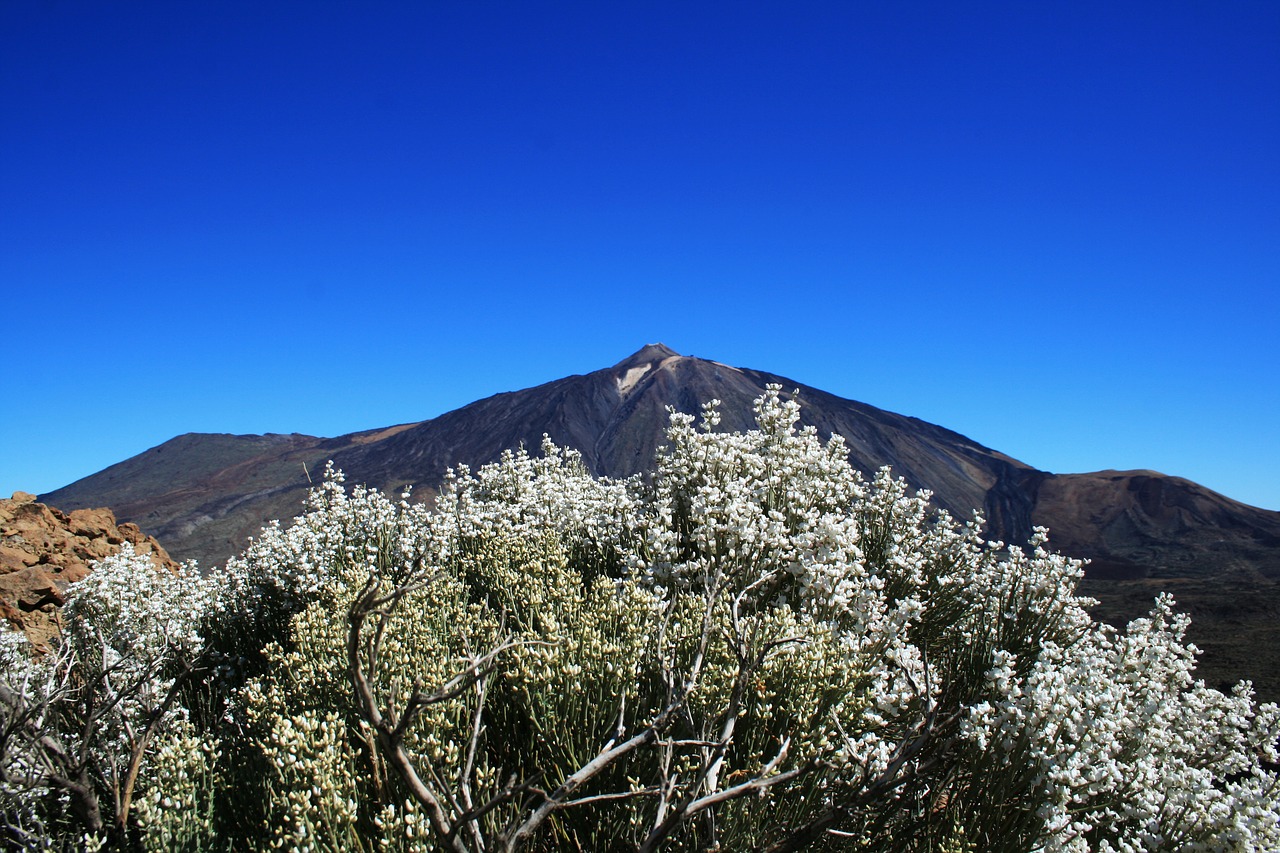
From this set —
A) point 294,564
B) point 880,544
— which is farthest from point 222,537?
point 880,544

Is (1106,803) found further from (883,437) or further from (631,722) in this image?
(883,437)

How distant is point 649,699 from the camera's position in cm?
432

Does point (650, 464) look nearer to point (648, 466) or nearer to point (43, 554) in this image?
point (648, 466)

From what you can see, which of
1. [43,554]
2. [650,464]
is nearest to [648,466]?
[650,464]

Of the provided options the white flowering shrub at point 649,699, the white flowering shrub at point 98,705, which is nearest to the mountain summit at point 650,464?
the white flowering shrub at point 98,705

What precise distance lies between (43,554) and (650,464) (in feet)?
104

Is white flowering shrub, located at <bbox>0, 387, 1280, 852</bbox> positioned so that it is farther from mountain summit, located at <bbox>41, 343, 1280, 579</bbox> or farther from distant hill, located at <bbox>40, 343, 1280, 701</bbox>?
mountain summit, located at <bbox>41, 343, 1280, 579</bbox>

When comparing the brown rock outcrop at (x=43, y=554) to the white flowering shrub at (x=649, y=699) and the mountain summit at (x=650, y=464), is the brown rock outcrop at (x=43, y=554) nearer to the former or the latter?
the white flowering shrub at (x=649, y=699)

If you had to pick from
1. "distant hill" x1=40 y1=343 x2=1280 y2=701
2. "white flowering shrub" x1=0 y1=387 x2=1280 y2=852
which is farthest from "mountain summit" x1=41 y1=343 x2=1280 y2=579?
"white flowering shrub" x1=0 y1=387 x2=1280 y2=852

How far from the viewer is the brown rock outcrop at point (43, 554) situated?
7422 millimetres

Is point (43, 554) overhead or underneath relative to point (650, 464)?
underneath

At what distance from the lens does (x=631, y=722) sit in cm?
406

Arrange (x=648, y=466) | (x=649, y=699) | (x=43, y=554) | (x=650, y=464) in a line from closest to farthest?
1. (x=649, y=699)
2. (x=43, y=554)
3. (x=648, y=466)
4. (x=650, y=464)

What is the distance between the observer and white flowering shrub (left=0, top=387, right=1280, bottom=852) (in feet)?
10.4
